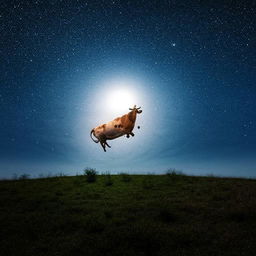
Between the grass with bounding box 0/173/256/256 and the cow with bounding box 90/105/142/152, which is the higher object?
the cow with bounding box 90/105/142/152

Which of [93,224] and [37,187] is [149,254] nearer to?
[93,224]

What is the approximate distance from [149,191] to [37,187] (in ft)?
24.5

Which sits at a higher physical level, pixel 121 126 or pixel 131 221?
pixel 121 126

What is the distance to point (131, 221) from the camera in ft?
25.7

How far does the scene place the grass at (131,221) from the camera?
5.87 metres

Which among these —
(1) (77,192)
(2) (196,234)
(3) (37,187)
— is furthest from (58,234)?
(3) (37,187)

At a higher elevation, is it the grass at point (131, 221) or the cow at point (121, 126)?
the cow at point (121, 126)

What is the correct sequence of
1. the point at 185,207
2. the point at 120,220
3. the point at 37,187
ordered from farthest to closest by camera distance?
the point at 37,187
the point at 185,207
the point at 120,220

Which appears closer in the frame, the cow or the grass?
the grass

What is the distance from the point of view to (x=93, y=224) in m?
7.32

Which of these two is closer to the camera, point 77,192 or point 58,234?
point 58,234

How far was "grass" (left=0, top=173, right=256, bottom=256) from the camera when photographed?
5.87 meters

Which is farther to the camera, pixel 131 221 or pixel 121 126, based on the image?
pixel 121 126

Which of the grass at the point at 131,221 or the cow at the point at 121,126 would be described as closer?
the grass at the point at 131,221
